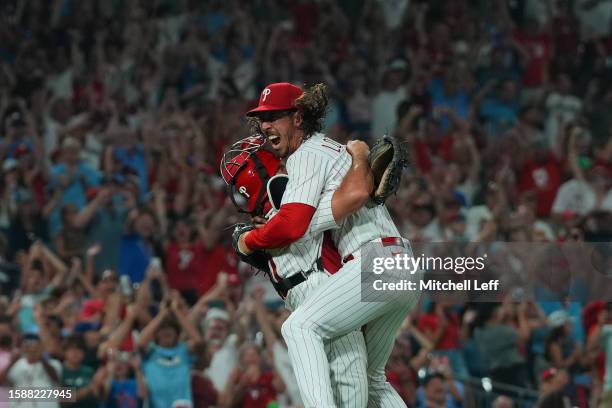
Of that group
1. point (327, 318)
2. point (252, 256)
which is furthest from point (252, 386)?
point (327, 318)

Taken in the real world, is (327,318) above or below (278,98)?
below

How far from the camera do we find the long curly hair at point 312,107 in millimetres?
5551

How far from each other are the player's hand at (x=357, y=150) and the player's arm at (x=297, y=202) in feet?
0.49

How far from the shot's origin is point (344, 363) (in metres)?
5.43

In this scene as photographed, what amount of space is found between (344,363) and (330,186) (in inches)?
30.2

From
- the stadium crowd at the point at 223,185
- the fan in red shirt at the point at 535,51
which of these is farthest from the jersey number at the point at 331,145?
the fan in red shirt at the point at 535,51

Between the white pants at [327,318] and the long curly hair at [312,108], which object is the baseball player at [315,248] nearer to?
the white pants at [327,318]

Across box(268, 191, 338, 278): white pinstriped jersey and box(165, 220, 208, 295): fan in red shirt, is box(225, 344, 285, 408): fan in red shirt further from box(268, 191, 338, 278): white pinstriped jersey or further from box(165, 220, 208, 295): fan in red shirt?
box(268, 191, 338, 278): white pinstriped jersey

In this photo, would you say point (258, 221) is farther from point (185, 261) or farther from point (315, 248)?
point (185, 261)

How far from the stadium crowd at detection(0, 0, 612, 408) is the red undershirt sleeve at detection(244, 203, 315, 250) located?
3131 millimetres

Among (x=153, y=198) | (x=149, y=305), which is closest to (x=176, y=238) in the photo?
(x=153, y=198)

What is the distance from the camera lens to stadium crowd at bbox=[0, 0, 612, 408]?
8.66 metres

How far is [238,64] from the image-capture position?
43.9ft

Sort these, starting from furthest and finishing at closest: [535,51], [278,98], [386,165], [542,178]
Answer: [535,51], [542,178], [278,98], [386,165]
